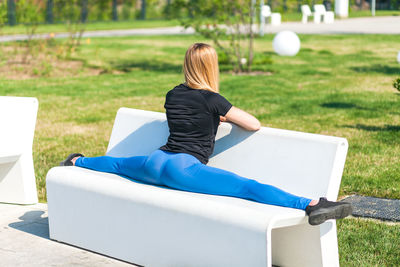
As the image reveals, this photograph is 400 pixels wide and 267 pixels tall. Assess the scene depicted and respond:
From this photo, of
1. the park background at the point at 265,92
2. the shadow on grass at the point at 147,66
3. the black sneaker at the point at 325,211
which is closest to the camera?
the black sneaker at the point at 325,211

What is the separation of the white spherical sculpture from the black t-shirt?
13970mm

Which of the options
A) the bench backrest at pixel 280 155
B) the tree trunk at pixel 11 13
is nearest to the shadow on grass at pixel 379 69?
the bench backrest at pixel 280 155

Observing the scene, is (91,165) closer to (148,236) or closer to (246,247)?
(148,236)

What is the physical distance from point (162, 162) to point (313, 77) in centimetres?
1014

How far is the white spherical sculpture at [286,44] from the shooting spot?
18.1 meters

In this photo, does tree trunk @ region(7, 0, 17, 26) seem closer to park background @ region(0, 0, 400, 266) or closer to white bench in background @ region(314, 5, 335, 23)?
park background @ region(0, 0, 400, 266)

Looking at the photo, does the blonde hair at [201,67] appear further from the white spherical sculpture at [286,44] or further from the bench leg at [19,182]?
the white spherical sculpture at [286,44]

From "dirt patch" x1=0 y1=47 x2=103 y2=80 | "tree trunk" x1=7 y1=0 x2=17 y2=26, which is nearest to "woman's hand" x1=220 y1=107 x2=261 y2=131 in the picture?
"dirt patch" x1=0 y1=47 x2=103 y2=80

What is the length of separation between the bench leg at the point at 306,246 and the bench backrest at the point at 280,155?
20cm

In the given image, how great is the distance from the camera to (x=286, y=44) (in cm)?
1811

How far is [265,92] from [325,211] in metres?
8.47

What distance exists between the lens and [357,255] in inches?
170

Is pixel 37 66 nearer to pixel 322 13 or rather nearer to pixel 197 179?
pixel 197 179

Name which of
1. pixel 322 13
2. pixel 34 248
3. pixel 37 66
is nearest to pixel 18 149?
pixel 34 248
